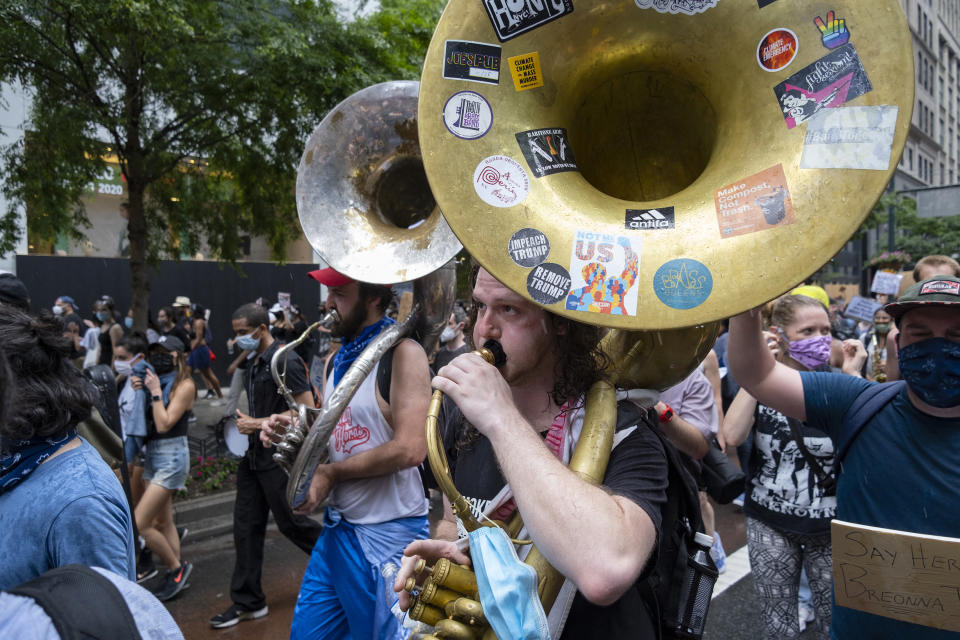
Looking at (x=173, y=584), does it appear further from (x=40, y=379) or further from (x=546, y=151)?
(x=546, y=151)

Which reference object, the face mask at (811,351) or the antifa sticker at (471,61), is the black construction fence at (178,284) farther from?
the antifa sticker at (471,61)

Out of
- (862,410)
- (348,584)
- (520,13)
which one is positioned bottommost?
(348,584)

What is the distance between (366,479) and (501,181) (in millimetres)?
1701

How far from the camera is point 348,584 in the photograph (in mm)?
2568

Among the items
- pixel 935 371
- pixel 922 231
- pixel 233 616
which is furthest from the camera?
pixel 922 231

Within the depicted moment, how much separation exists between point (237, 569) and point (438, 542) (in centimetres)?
313

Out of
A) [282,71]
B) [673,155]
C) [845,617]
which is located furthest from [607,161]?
[282,71]

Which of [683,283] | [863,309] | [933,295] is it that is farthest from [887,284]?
[683,283]

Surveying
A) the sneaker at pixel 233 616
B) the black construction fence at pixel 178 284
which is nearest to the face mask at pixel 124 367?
the sneaker at pixel 233 616

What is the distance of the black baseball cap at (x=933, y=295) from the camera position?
1.86 m

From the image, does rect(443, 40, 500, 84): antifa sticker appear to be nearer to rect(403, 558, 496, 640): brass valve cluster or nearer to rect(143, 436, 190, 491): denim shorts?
rect(403, 558, 496, 640): brass valve cluster

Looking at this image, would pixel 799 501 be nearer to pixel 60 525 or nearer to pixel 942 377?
pixel 942 377

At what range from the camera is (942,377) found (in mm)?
1872

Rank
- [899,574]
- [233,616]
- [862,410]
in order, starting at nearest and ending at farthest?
[899,574] → [862,410] → [233,616]
